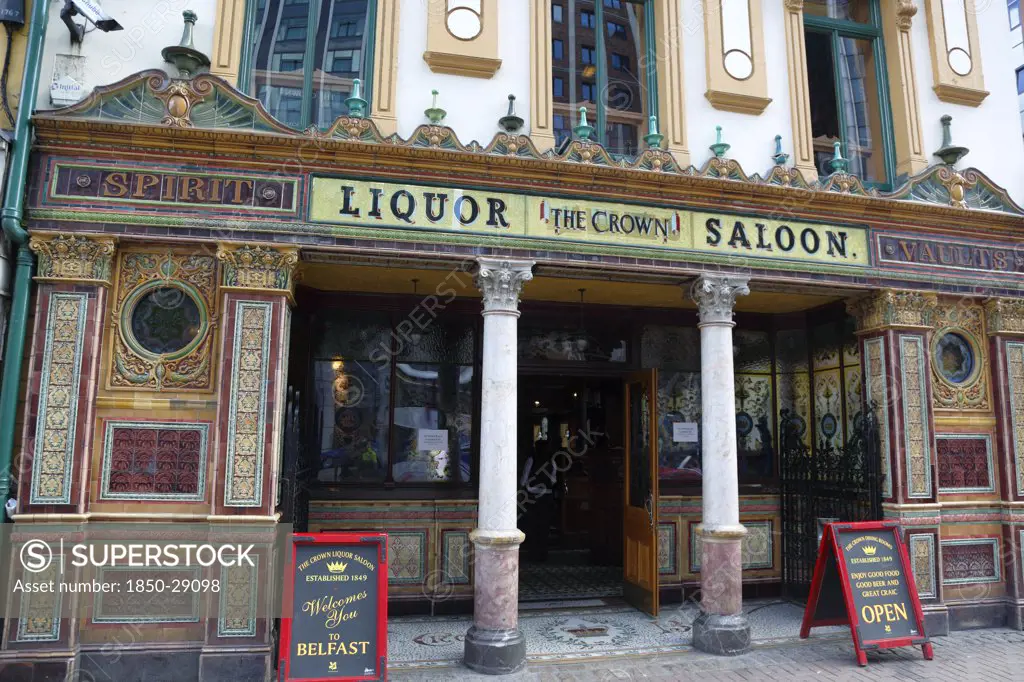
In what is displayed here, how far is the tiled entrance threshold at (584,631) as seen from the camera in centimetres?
668

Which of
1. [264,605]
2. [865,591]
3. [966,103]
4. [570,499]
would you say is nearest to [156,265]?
[264,605]

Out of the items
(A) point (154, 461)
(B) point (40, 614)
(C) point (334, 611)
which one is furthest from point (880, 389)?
(B) point (40, 614)

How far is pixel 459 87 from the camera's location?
720cm

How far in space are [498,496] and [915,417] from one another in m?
4.84

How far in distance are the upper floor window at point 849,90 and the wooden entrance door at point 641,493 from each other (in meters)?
3.56

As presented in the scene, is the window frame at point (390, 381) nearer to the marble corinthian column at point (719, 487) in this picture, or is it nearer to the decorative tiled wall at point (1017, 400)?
the marble corinthian column at point (719, 487)

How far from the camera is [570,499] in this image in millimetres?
12180

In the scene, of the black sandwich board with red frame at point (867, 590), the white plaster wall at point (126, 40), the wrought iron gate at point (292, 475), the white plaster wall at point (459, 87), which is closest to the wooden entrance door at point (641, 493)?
the black sandwich board with red frame at point (867, 590)

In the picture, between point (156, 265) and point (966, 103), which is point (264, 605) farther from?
point (966, 103)

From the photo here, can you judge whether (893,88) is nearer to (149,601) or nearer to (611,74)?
(611,74)

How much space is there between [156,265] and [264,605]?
3.17 metres

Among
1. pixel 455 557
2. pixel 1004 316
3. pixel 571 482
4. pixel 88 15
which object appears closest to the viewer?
pixel 88 15

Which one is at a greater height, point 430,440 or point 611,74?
point 611,74

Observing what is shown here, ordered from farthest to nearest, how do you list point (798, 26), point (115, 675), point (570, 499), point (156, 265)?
point (570, 499), point (798, 26), point (156, 265), point (115, 675)
